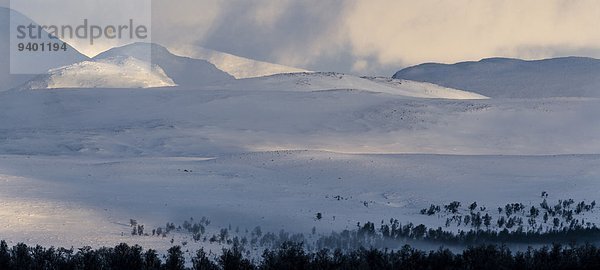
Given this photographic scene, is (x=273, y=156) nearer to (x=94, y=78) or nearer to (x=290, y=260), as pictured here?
(x=290, y=260)

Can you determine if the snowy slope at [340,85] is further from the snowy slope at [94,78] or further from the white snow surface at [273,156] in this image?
the snowy slope at [94,78]

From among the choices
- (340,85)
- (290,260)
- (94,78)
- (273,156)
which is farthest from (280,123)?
(94,78)

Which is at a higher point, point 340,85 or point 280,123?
point 340,85

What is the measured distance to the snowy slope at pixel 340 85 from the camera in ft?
360

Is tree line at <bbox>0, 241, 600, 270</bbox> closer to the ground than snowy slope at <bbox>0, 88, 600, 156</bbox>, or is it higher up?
closer to the ground

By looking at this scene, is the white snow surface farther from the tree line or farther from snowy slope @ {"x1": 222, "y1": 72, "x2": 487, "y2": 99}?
the tree line

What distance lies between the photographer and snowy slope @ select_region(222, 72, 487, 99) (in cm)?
10962

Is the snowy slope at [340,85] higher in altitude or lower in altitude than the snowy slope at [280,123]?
higher

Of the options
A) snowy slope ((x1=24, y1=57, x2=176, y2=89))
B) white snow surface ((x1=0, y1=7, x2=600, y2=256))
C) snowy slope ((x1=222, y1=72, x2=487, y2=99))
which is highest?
snowy slope ((x1=24, y1=57, x2=176, y2=89))

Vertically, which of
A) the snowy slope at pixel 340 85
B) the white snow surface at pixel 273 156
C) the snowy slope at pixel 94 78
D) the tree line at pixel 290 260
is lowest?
the tree line at pixel 290 260

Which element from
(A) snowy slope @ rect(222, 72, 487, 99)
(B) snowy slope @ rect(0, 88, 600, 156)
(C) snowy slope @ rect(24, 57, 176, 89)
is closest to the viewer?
(B) snowy slope @ rect(0, 88, 600, 156)

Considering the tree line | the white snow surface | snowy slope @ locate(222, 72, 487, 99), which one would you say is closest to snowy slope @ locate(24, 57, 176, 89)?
snowy slope @ locate(222, 72, 487, 99)

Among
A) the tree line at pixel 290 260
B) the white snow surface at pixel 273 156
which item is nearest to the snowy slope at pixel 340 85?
the white snow surface at pixel 273 156

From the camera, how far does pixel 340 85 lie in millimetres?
114625
